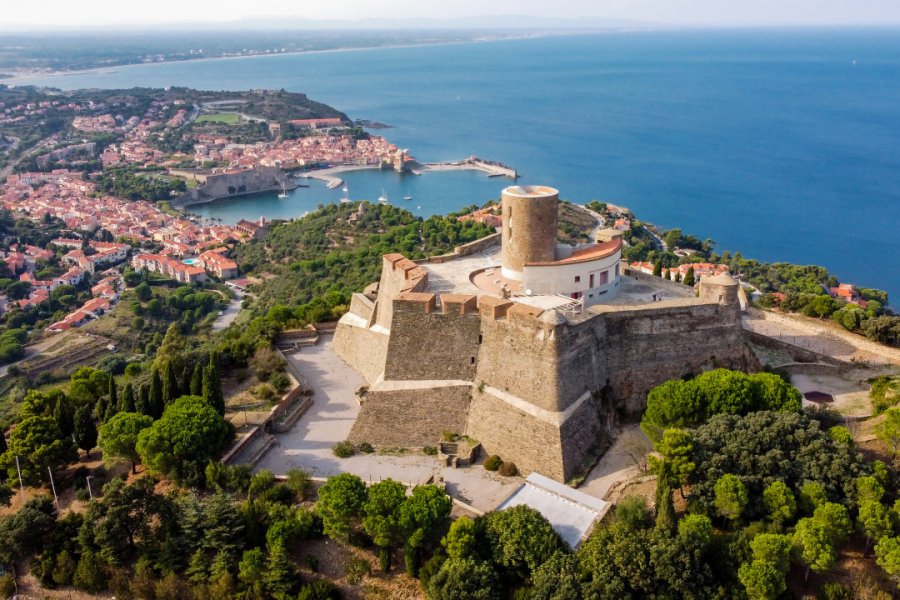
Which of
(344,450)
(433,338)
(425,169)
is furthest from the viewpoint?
(425,169)

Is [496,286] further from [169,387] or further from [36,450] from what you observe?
[36,450]

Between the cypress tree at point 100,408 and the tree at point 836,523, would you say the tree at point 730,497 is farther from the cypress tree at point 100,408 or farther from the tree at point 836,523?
the cypress tree at point 100,408

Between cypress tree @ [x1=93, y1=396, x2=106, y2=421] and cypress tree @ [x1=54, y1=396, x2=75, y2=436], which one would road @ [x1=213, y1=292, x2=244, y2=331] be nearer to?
cypress tree @ [x1=93, y1=396, x2=106, y2=421]

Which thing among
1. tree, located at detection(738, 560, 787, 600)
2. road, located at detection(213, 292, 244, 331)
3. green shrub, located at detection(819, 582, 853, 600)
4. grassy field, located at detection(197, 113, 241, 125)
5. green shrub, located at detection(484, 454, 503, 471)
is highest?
grassy field, located at detection(197, 113, 241, 125)

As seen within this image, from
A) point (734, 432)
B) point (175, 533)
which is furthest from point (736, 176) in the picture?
point (175, 533)

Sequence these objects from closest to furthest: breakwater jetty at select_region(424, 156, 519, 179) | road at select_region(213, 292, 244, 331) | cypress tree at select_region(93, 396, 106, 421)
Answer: cypress tree at select_region(93, 396, 106, 421), road at select_region(213, 292, 244, 331), breakwater jetty at select_region(424, 156, 519, 179)

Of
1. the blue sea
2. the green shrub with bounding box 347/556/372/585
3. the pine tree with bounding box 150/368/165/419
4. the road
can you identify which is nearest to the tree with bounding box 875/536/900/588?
the green shrub with bounding box 347/556/372/585

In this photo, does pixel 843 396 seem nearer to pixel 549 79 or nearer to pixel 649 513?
pixel 649 513

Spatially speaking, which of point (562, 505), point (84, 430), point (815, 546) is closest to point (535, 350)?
point (562, 505)
